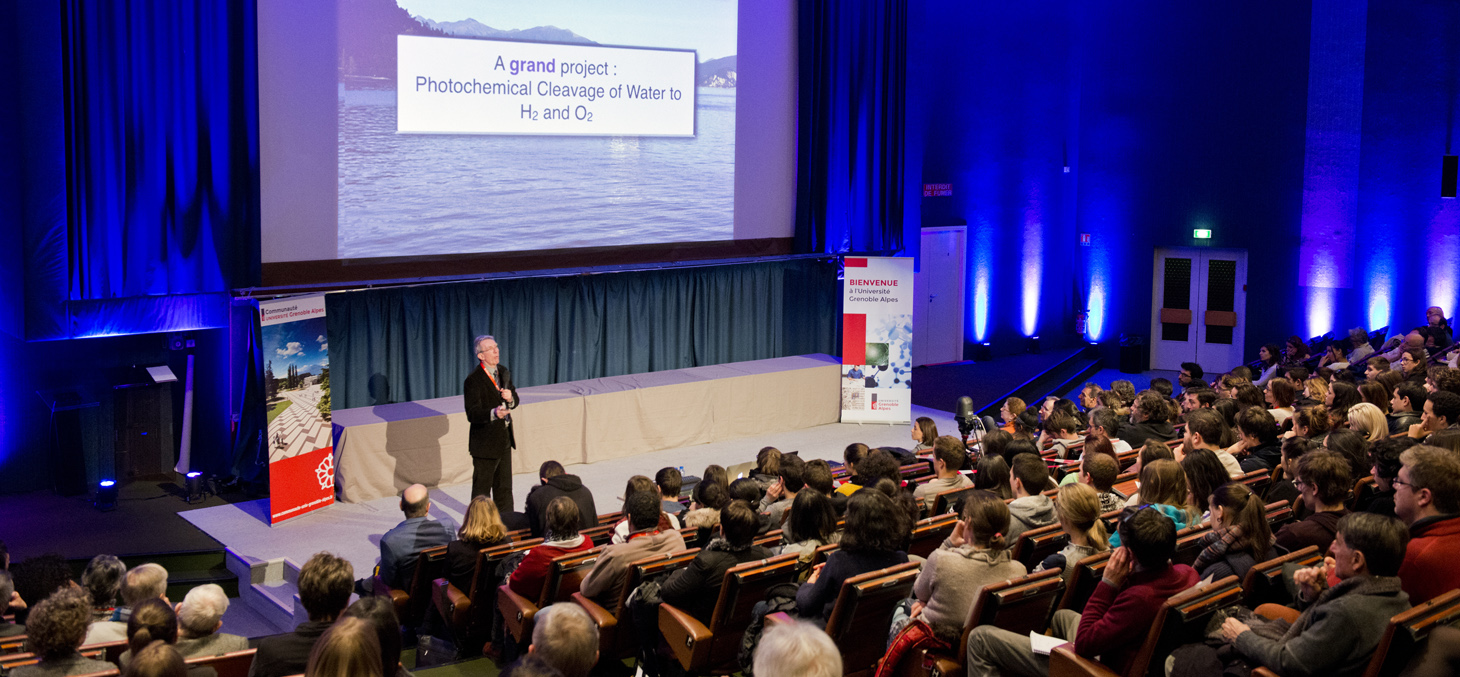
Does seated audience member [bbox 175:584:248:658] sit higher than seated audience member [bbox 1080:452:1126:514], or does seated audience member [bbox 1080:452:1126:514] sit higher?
seated audience member [bbox 1080:452:1126:514]

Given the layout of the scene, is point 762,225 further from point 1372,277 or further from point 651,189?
point 1372,277

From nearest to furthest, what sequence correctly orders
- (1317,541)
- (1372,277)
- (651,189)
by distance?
(1317,541) < (651,189) < (1372,277)

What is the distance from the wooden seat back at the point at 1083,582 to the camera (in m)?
4.12

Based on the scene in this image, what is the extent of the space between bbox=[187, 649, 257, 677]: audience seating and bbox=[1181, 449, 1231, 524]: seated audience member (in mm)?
3650

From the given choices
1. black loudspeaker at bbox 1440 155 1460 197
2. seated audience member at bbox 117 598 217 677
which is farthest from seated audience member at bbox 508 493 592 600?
black loudspeaker at bbox 1440 155 1460 197

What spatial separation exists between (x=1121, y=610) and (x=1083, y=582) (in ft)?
1.67

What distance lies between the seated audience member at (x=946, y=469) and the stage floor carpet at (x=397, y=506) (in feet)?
10.4

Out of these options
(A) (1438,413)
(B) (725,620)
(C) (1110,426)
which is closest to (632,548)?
(B) (725,620)

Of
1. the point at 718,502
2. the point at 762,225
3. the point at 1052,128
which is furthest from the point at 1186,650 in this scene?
the point at 1052,128

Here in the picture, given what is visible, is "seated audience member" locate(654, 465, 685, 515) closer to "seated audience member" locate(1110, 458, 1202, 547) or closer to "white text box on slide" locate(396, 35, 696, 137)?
"seated audience member" locate(1110, 458, 1202, 547)

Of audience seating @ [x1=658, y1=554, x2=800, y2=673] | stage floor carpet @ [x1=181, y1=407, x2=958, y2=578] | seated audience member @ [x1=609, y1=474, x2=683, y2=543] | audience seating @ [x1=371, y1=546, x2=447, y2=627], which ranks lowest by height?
stage floor carpet @ [x1=181, y1=407, x2=958, y2=578]

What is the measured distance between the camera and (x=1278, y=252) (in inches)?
565

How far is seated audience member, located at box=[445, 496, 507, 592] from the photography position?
5.44m

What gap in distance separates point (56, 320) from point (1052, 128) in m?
12.1
